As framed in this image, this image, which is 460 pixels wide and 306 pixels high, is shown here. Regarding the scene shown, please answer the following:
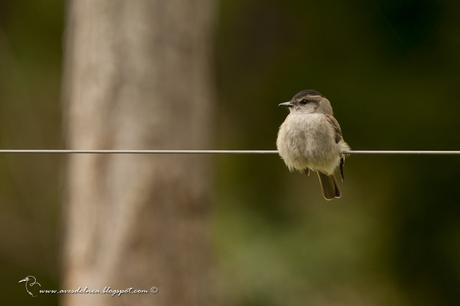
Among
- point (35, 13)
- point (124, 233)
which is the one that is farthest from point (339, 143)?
point (35, 13)

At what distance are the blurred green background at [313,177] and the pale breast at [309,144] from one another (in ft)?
17.2

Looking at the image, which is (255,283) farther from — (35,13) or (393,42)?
(35,13)

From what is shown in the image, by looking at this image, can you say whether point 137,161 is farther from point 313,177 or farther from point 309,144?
point 313,177

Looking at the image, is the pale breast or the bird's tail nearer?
the pale breast

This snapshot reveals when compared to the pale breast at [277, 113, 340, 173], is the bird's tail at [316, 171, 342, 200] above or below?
below

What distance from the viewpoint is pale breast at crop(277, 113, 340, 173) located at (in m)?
8.02

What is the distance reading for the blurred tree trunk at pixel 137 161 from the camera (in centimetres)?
950

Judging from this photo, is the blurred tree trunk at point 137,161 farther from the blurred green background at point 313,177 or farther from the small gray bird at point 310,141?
the blurred green background at point 313,177

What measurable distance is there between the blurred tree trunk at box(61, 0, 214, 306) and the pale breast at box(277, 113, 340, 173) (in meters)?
1.82

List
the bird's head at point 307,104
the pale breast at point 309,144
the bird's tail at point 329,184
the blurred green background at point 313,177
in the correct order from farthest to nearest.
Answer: the blurred green background at point 313,177 → the bird's tail at point 329,184 → the bird's head at point 307,104 → the pale breast at point 309,144

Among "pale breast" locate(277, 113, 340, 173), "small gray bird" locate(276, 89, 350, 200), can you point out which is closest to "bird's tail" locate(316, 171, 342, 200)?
"small gray bird" locate(276, 89, 350, 200)
